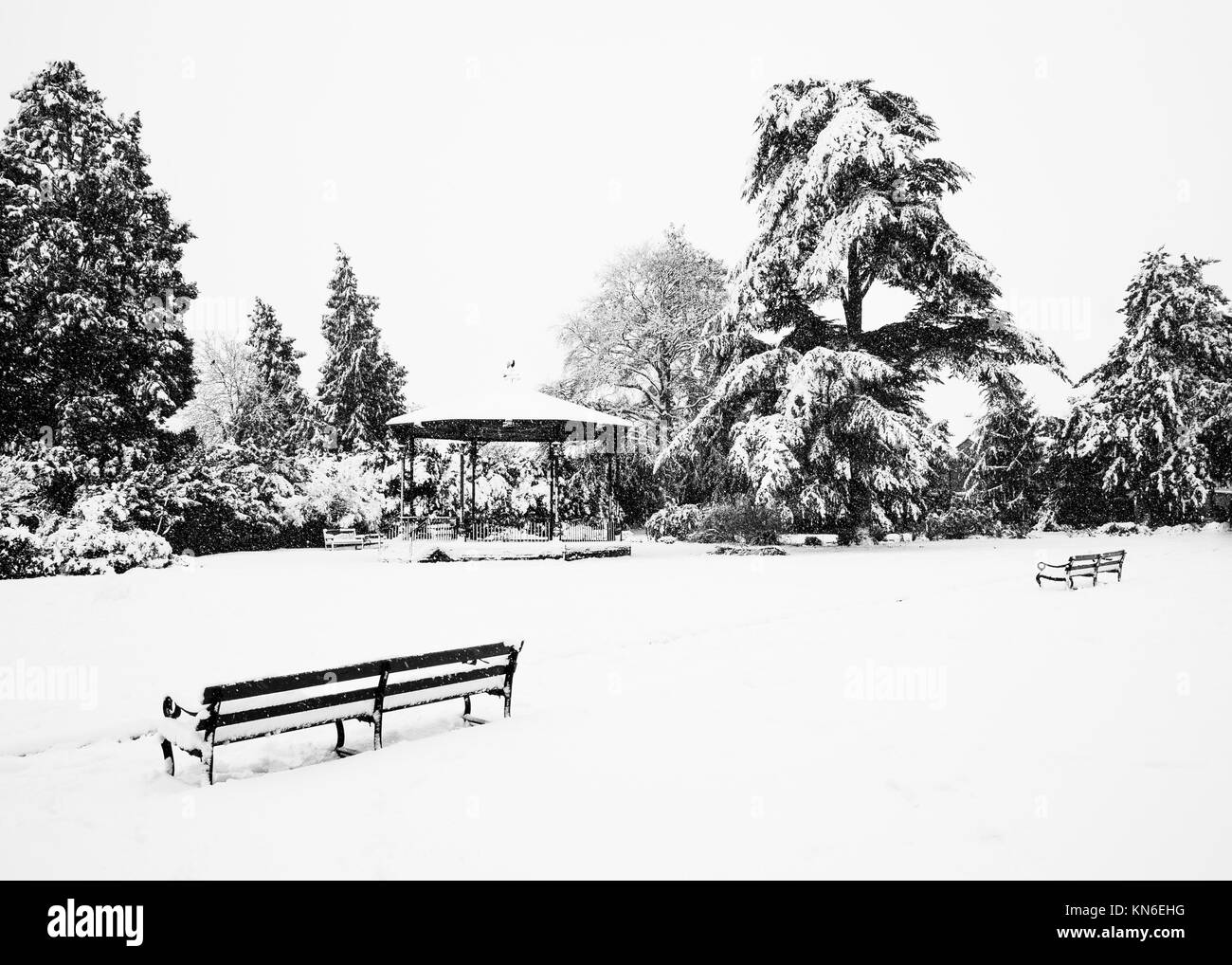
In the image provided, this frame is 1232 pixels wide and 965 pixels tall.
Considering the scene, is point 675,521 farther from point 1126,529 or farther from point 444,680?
point 444,680

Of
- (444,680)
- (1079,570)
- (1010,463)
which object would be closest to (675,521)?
(1079,570)

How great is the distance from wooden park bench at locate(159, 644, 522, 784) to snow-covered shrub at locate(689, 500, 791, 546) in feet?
54.0

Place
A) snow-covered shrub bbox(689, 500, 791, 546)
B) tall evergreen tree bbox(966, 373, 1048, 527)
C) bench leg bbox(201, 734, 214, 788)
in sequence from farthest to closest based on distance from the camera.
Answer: tall evergreen tree bbox(966, 373, 1048, 527)
snow-covered shrub bbox(689, 500, 791, 546)
bench leg bbox(201, 734, 214, 788)

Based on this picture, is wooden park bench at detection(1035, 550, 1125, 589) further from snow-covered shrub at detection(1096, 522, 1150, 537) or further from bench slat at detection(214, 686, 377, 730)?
snow-covered shrub at detection(1096, 522, 1150, 537)

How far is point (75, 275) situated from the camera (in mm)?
19125

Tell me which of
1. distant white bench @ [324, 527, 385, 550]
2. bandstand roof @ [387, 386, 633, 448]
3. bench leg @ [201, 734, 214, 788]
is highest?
bandstand roof @ [387, 386, 633, 448]

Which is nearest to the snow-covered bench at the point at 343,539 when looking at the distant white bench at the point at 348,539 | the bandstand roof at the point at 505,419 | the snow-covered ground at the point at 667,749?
the distant white bench at the point at 348,539

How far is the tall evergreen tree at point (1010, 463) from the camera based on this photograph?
33219mm

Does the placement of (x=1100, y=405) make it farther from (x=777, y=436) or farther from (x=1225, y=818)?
(x=1225, y=818)

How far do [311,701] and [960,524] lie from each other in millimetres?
29265

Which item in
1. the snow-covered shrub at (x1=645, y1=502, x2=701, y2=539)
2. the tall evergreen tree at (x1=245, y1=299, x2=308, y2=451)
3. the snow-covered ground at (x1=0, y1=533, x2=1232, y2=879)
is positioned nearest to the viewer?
the snow-covered ground at (x1=0, y1=533, x2=1232, y2=879)

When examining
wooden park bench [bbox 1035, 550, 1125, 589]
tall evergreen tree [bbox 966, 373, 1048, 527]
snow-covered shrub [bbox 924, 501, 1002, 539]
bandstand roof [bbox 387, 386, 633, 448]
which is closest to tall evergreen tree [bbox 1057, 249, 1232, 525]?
tall evergreen tree [bbox 966, 373, 1048, 527]

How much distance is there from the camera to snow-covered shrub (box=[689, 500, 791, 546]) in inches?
938
